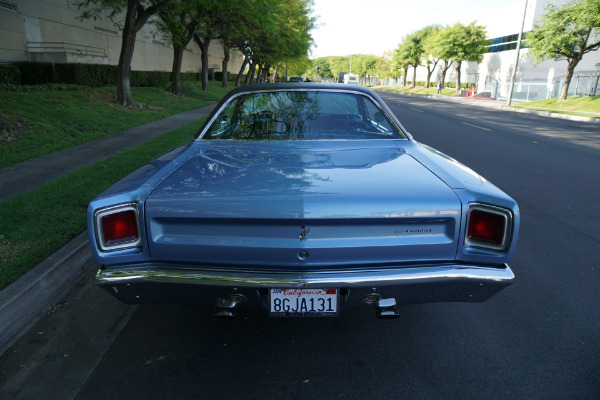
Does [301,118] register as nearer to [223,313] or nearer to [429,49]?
[223,313]

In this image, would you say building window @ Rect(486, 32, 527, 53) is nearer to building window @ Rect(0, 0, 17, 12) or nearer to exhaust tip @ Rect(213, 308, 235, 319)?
building window @ Rect(0, 0, 17, 12)

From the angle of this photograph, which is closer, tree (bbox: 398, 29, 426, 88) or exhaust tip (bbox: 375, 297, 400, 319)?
exhaust tip (bbox: 375, 297, 400, 319)

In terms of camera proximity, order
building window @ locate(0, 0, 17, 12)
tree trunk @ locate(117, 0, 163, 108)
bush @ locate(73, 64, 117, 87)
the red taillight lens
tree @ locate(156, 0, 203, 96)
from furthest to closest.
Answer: building window @ locate(0, 0, 17, 12) < bush @ locate(73, 64, 117, 87) < tree @ locate(156, 0, 203, 96) < tree trunk @ locate(117, 0, 163, 108) < the red taillight lens

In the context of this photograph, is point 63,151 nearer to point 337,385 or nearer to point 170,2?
point 337,385

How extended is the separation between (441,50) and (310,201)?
55259 millimetres

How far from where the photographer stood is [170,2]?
1495cm

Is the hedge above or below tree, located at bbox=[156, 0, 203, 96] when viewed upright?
below

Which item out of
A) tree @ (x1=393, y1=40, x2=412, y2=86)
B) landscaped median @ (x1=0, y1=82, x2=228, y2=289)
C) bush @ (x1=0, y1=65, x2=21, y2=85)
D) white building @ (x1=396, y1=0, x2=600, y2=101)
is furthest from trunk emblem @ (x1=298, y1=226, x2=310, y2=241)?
tree @ (x1=393, y1=40, x2=412, y2=86)

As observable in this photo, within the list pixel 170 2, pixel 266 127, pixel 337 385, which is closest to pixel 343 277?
pixel 337 385

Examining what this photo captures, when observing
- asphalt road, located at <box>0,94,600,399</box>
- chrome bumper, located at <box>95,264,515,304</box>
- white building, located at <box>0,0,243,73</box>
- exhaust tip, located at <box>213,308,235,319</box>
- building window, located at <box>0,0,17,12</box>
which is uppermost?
building window, located at <box>0,0,17,12</box>

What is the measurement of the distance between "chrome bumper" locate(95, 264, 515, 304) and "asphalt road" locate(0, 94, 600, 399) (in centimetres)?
48

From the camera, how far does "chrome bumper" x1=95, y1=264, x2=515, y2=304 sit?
208 cm

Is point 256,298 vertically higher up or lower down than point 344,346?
higher up

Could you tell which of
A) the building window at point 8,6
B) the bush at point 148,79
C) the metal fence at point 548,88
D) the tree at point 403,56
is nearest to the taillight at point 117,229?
the building window at point 8,6
